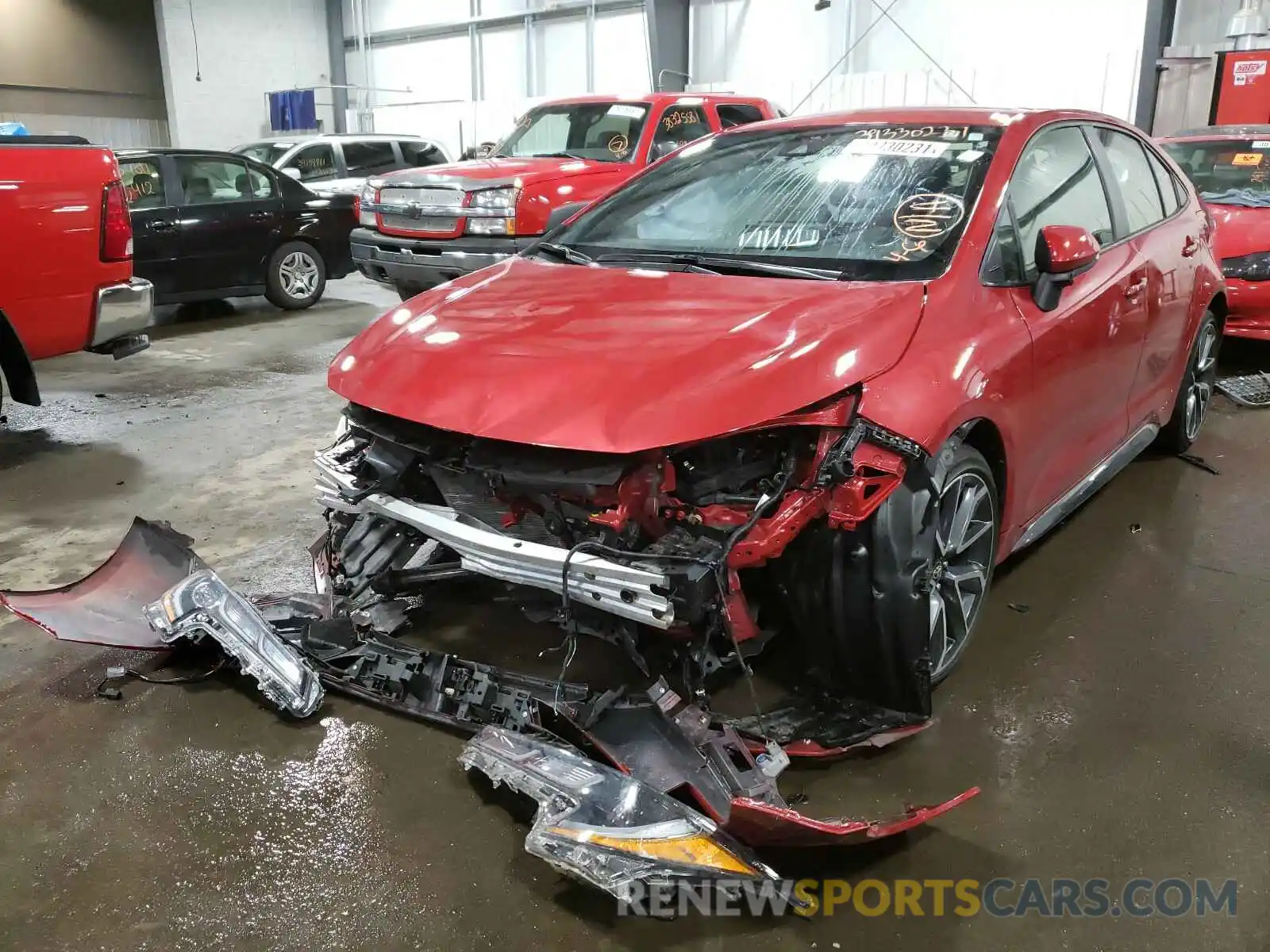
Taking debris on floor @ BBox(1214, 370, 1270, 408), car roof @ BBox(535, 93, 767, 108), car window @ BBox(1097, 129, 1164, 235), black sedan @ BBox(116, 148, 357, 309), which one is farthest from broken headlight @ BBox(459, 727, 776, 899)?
black sedan @ BBox(116, 148, 357, 309)

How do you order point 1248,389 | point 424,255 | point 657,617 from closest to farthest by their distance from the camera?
point 657,617, point 1248,389, point 424,255

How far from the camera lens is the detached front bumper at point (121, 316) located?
195 inches

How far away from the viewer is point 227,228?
8.32 metres

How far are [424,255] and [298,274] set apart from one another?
2539 mm

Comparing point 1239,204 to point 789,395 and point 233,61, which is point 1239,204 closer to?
point 789,395

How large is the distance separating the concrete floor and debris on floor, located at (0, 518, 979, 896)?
4.7 inches

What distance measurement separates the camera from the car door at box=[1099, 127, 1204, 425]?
3570mm

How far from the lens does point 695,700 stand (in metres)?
2.43

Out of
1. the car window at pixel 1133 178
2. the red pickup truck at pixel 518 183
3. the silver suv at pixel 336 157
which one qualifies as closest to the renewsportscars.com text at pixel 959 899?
the car window at pixel 1133 178

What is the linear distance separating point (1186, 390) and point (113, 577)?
450 centimetres

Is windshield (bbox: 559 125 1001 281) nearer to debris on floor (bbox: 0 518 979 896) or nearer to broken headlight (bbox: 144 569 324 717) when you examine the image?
debris on floor (bbox: 0 518 979 896)

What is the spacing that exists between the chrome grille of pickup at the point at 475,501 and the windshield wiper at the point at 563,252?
995mm

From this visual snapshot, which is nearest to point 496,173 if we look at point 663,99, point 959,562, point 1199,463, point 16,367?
point 663,99

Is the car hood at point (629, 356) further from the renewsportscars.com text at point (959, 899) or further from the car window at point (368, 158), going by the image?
the car window at point (368, 158)
